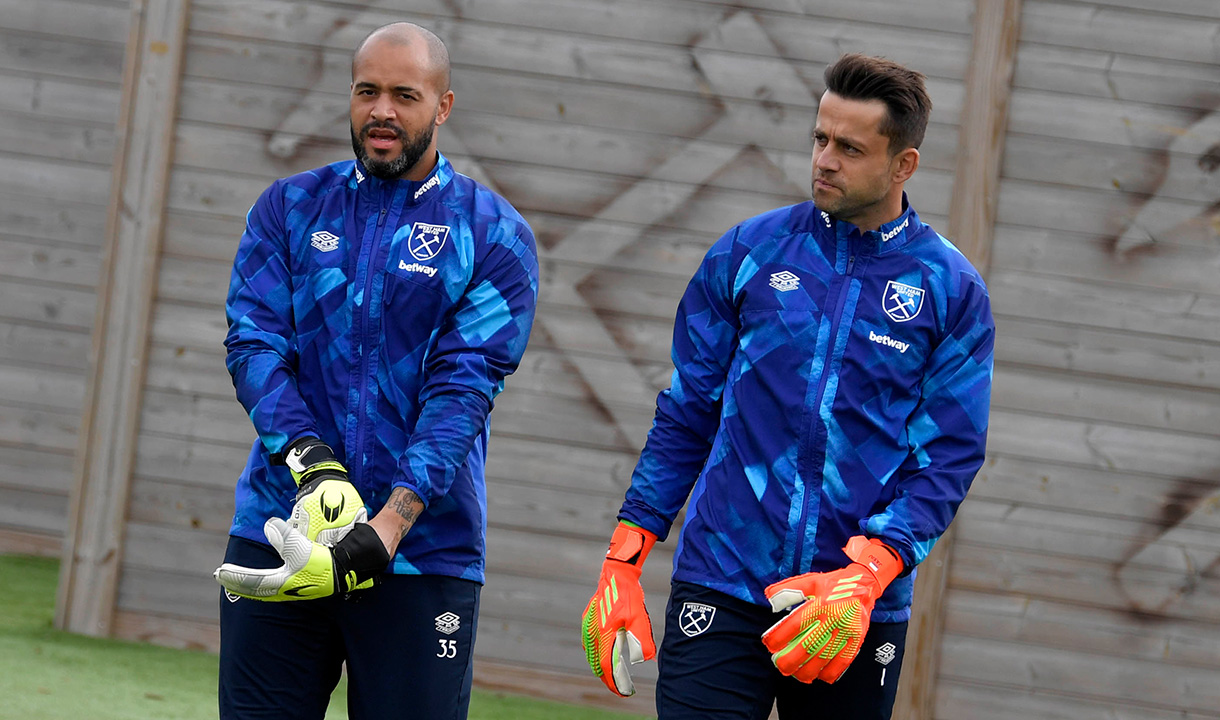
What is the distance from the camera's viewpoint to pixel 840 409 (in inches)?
94.0

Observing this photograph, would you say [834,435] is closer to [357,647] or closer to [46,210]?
[357,647]

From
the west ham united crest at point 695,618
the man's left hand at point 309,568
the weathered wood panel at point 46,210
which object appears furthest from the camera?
the weathered wood panel at point 46,210

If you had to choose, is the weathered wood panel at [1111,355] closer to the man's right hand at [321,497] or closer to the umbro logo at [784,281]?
the umbro logo at [784,281]

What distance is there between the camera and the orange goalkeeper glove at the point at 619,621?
96.9 inches

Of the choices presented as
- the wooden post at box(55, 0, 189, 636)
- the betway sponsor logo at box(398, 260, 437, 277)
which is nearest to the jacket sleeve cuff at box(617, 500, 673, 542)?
the betway sponsor logo at box(398, 260, 437, 277)

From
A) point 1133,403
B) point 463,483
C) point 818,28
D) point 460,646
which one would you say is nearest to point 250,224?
point 463,483

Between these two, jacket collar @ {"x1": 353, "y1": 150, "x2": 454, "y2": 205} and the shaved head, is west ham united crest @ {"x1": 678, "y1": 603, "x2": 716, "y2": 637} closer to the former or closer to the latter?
jacket collar @ {"x1": 353, "y1": 150, "x2": 454, "y2": 205}

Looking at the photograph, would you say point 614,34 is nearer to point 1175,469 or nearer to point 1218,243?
point 1218,243

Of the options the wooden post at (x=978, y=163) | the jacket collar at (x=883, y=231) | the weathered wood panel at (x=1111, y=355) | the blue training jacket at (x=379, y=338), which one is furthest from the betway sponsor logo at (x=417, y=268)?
the weathered wood panel at (x=1111, y=355)

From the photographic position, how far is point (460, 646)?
2.53m

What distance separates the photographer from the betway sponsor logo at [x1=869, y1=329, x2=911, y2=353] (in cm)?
240

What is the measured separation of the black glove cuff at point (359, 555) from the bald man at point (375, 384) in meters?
0.13

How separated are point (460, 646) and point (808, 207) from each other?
1185 mm

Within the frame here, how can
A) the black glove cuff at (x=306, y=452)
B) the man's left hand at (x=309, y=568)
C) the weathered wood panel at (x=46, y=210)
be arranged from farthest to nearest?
1. the weathered wood panel at (x=46, y=210)
2. the black glove cuff at (x=306, y=452)
3. the man's left hand at (x=309, y=568)
